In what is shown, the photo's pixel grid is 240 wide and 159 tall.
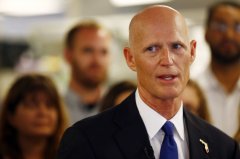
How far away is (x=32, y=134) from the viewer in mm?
3209

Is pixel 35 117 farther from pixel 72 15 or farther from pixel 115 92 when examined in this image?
pixel 72 15

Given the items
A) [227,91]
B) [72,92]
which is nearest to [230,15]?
[227,91]

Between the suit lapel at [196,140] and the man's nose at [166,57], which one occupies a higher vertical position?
the man's nose at [166,57]

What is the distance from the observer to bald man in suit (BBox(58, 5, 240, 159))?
1.64m

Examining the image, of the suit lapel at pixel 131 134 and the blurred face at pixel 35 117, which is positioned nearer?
the suit lapel at pixel 131 134

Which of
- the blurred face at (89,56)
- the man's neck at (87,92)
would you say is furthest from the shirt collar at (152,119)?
the blurred face at (89,56)

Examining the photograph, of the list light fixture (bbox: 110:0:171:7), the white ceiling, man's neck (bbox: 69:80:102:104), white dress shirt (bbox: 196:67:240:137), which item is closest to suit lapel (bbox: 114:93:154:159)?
white dress shirt (bbox: 196:67:240:137)

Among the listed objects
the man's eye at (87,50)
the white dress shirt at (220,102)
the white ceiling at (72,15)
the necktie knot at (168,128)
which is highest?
the necktie knot at (168,128)

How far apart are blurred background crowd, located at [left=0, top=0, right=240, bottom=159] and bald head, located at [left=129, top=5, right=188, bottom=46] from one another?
3.98 ft

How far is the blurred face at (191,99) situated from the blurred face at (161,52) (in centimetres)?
152

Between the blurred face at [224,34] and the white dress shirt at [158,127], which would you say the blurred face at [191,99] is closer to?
the blurred face at [224,34]

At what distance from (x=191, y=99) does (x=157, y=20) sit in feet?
5.32

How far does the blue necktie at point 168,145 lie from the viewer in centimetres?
168

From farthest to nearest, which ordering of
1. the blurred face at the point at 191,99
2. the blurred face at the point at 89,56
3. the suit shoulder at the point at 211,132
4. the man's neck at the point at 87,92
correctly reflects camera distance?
the blurred face at the point at 89,56 → the man's neck at the point at 87,92 → the blurred face at the point at 191,99 → the suit shoulder at the point at 211,132
